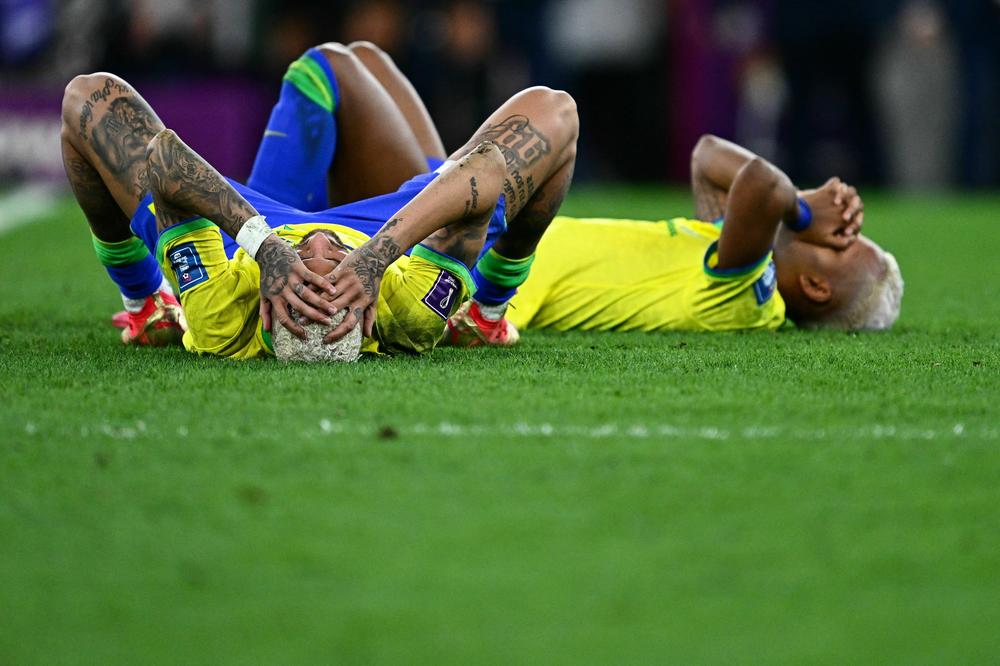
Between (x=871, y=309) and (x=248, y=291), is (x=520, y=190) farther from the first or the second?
(x=871, y=309)

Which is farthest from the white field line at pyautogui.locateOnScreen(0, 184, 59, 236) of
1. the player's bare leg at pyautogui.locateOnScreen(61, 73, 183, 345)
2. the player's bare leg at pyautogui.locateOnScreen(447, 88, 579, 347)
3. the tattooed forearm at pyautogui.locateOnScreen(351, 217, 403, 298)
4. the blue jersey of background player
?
the tattooed forearm at pyautogui.locateOnScreen(351, 217, 403, 298)

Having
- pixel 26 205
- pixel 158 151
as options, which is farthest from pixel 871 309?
pixel 26 205

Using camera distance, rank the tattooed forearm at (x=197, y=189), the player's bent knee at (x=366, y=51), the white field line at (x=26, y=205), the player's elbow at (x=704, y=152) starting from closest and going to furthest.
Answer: the tattooed forearm at (x=197, y=189) < the player's bent knee at (x=366, y=51) < the player's elbow at (x=704, y=152) < the white field line at (x=26, y=205)

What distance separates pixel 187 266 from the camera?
3885mm

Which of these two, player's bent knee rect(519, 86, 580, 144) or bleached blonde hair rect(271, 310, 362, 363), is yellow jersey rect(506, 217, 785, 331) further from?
bleached blonde hair rect(271, 310, 362, 363)

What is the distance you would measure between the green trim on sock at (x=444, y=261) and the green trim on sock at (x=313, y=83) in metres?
1.13

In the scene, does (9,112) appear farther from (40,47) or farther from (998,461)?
(998,461)

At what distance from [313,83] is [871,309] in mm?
2036

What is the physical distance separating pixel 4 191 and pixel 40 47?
6.25ft

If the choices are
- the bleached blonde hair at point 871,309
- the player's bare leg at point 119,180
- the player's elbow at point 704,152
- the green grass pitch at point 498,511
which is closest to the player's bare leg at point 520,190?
the green grass pitch at point 498,511

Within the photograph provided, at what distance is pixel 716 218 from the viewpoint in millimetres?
5641

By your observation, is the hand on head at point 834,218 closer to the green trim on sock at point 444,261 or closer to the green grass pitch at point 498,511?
the green grass pitch at point 498,511

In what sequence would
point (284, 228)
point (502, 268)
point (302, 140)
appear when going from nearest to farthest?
point (284, 228), point (502, 268), point (302, 140)

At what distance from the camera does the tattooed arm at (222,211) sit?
3676mm
